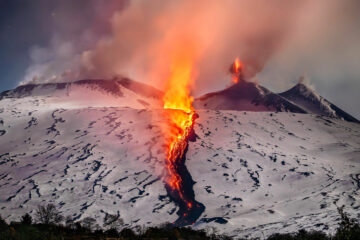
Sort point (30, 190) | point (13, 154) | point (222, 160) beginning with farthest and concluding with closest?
point (13, 154) → point (222, 160) → point (30, 190)

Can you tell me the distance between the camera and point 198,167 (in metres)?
129

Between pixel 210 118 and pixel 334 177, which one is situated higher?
pixel 210 118

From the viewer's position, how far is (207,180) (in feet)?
396

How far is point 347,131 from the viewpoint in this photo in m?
171

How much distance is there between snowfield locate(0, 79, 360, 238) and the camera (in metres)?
96.6

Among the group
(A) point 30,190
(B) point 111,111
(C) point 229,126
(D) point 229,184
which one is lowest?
(D) point 229,184

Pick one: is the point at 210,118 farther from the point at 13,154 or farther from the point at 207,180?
the point at 13,154

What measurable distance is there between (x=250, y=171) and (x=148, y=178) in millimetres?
31241

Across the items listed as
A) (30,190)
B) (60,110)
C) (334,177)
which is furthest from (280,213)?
(60,110)

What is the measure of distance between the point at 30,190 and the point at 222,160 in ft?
191

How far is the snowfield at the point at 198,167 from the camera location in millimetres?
96625

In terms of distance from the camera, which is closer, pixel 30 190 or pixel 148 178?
pixel 30 190

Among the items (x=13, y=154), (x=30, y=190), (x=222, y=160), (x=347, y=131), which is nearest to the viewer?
(x=30, y=190)

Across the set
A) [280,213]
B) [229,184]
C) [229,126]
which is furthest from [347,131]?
[280,213]
